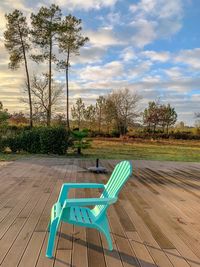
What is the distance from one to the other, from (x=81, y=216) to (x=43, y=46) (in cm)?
1605

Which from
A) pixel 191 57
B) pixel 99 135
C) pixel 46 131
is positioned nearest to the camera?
pixel 46 131

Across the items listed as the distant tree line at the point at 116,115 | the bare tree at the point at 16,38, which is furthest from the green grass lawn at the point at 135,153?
the distant tree line at the point at 116,115

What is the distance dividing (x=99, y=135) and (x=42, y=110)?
20.2ft

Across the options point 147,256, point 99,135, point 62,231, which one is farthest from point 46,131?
point 99,135

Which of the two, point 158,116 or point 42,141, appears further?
point 158,116

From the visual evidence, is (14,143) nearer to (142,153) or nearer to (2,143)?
(2,143)

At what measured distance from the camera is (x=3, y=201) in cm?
423

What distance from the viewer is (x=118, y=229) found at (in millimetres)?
3215

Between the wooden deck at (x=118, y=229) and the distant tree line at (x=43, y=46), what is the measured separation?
1279 centimetres

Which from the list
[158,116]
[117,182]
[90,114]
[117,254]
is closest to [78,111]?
[90,114]

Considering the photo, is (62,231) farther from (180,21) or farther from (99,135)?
(99,135)

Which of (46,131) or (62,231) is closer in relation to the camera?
(62,231)

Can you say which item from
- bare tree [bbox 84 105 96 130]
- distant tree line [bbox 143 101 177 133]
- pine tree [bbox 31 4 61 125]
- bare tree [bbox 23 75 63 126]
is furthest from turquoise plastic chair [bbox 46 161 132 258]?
distant tree line [bbox 143 101 177 133]

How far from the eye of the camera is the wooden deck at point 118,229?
245 cm
